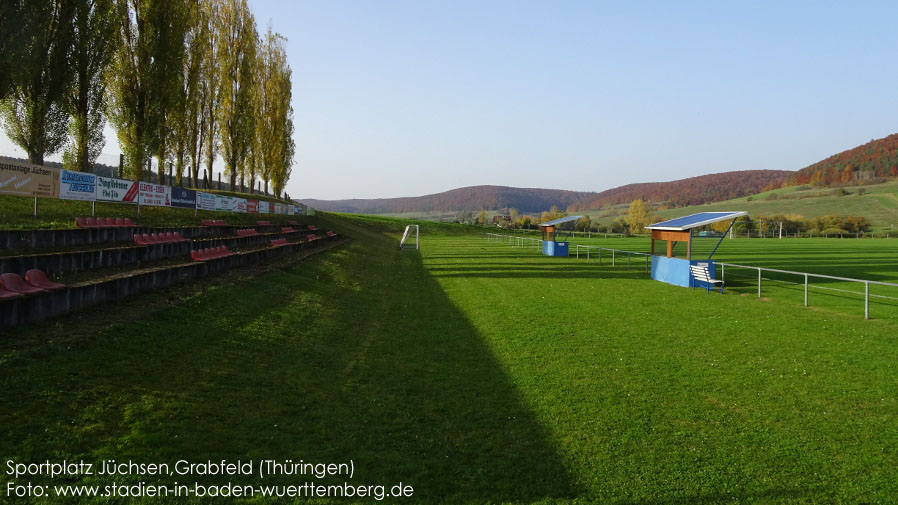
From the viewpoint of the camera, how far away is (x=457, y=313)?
12477 mm

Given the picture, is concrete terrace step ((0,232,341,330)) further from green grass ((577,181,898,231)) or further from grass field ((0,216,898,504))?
green grass ((577,181,898,231))

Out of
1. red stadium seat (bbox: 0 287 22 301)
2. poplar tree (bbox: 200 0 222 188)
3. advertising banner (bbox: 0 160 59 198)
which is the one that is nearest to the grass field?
red stadium seat (bbox: 0 287 22 301)

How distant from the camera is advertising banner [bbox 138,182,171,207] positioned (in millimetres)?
19359

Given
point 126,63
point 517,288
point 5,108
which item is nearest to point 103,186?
point 5,108

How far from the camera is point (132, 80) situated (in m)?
24.9

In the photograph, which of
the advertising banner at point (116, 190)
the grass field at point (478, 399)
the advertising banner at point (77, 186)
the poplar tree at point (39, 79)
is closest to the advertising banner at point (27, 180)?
the advertising banner at point (77, 186)

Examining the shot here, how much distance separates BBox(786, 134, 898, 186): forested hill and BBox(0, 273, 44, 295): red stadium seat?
648ft

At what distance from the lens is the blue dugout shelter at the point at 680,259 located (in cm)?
1784

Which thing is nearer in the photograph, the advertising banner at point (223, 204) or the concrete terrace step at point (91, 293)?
the concrete terrace step at point (91, 293)

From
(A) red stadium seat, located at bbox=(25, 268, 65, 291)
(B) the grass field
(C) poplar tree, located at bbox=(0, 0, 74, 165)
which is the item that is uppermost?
(C) poplar tree, located at bbox=(0, 0, 74, 165)

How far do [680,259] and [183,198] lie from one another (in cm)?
2205

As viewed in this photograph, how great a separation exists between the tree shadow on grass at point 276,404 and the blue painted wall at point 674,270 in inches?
475

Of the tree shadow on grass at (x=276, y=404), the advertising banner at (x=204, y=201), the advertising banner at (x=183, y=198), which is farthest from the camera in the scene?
the advertising banner at (x=204, y=201)

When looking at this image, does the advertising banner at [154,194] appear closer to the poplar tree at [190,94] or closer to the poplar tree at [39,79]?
the poplar tree at [39,79]
